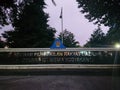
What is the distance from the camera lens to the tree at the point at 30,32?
37875 millimetres

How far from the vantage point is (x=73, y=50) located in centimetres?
1844

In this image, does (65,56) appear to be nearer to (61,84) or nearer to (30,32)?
(61,84)

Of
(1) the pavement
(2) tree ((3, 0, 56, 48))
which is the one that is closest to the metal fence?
(1) the pavement

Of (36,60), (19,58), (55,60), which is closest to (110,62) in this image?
(55,60)

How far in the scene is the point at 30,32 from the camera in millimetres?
39156

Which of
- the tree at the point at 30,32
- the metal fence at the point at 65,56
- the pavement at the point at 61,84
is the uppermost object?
the tree at the point at 30,32

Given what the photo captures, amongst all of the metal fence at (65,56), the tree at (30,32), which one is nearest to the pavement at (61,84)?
the metal fence at (65,56)

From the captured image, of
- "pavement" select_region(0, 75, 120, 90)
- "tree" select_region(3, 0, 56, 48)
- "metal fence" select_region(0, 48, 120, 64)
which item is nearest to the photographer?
"pavement" select_region(0, 75, 120, 90)

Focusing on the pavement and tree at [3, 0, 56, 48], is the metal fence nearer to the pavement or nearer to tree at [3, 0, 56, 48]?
the pavement

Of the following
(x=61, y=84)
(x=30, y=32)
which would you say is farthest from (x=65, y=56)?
(x=30, y=32)

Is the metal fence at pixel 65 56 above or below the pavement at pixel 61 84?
above

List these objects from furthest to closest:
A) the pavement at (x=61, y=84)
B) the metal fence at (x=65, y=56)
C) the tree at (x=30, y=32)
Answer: the tree at (x=30, y=32), the metal fence at (x=65, y=56), the pavement at (x=61, y=84)

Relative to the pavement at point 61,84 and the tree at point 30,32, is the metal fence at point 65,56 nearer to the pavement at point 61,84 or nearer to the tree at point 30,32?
the pavement at point 61,84

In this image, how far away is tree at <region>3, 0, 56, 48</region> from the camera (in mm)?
37875
